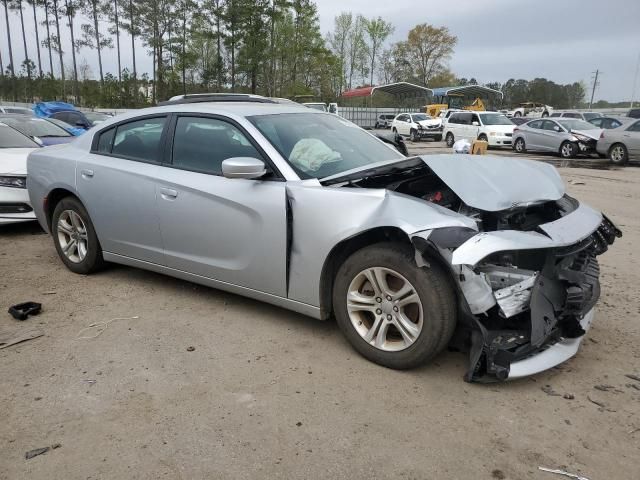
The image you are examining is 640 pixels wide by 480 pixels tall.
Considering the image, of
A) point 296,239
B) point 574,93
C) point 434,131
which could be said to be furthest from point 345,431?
point 574,93

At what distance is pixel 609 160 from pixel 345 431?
16896mm

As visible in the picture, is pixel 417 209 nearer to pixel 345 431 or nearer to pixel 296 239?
pixel 296 239

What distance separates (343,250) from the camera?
321 centimetres

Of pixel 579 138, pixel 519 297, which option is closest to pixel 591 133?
pixel 579 138

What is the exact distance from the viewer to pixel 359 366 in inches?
122

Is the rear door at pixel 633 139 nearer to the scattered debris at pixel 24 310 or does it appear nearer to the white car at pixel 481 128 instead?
the white car at pixel 481 128

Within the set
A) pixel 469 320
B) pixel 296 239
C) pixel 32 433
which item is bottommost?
pixel 32 433


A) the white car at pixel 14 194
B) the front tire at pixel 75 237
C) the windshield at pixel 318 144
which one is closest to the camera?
the windshield at pixel 318 144

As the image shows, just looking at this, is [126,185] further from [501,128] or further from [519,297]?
[501,128]

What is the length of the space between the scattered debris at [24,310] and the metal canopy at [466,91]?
40.8 meters

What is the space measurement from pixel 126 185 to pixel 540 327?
3.26 meters

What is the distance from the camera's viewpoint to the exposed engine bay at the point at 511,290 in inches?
105

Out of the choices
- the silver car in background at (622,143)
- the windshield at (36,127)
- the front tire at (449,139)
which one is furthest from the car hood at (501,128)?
Answer: the windshield at (36,127)

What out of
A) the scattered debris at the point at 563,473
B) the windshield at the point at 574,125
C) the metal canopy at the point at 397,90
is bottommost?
the scattered debris at the point at 563,473
